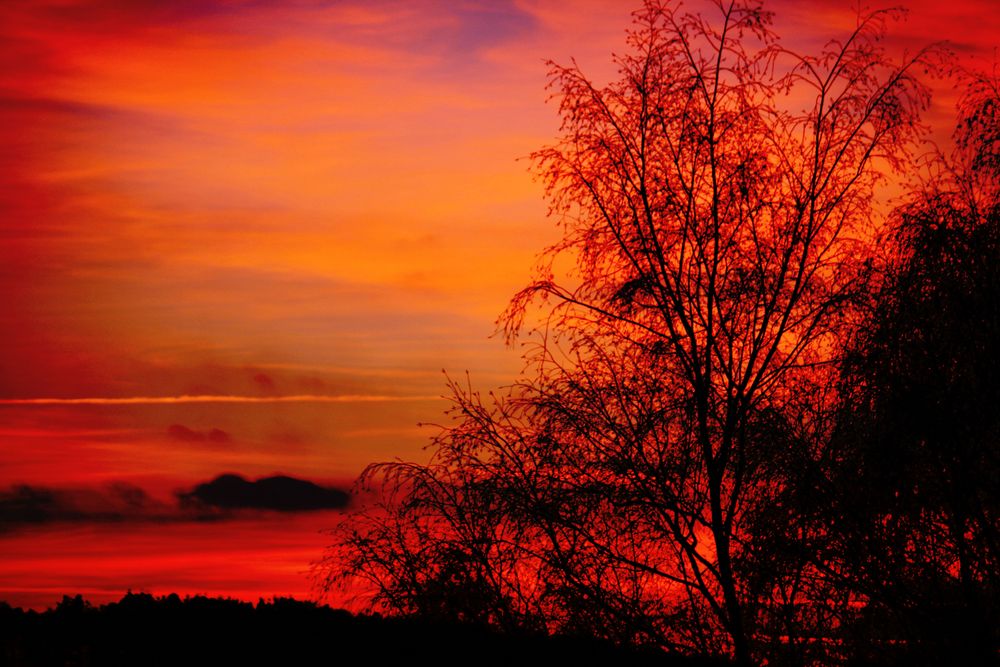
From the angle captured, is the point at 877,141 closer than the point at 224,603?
No

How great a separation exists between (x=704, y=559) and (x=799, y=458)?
176cm

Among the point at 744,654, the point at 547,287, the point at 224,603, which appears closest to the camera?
the point at 224,603

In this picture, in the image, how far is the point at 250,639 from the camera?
9.57m

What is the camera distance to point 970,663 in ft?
38.8

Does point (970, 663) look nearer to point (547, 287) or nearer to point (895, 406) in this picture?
point (895, 406)

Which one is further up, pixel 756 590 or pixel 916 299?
pixel 916 299

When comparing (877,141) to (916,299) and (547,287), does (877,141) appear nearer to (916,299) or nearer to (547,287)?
(916,299)

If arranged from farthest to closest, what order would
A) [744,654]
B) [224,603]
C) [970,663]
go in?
[744,654], [970,663], [224,603]

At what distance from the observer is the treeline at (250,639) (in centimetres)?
890

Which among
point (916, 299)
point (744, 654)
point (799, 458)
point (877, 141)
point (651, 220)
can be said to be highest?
point (877, 141)

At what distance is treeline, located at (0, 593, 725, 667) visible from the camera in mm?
8898

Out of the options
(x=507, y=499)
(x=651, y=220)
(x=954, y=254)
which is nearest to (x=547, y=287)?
(x=651, y=220)

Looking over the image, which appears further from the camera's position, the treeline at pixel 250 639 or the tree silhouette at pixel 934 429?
the tree silhouette at pixel 934 429

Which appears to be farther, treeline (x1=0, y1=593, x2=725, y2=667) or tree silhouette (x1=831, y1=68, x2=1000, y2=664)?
tree silhouette (x1=831, y1=68, x2=1000, y2=664)
